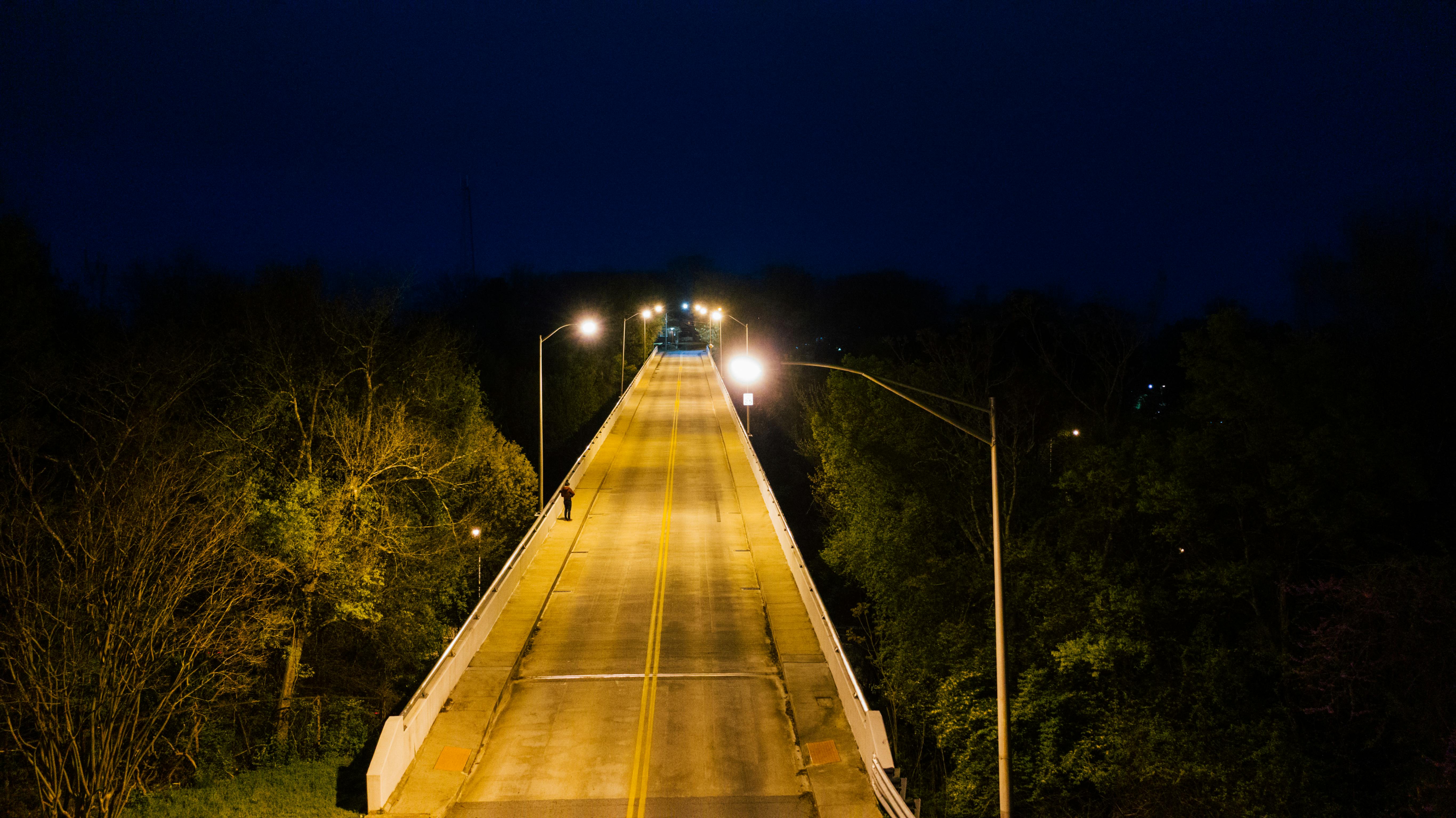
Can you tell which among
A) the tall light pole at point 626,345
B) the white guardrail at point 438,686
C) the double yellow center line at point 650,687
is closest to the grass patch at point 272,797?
the white guardrail at point 438,686

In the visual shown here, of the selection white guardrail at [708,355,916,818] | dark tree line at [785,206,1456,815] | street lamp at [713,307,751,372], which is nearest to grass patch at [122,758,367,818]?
white guardrail at [708,355,916,818]

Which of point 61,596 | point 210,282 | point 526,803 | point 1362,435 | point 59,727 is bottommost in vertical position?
point 526,803

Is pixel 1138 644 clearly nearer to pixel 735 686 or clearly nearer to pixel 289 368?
pixel 735 686

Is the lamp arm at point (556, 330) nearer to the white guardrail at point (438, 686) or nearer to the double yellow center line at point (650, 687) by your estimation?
the white guardrail at point (438, 686)

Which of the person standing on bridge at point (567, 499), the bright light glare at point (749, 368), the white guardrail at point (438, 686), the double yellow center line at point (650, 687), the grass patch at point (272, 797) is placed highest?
the bright light glare at point (749, 368)

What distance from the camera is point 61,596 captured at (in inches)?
588

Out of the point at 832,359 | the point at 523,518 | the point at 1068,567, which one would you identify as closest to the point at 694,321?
the point at 832,359

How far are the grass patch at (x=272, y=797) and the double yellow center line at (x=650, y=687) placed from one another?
14.0 ft

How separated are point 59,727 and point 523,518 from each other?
1967cm

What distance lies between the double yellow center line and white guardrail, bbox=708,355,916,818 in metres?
3.67

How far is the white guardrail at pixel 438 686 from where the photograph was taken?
1499cm

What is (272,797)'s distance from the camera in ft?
52.7

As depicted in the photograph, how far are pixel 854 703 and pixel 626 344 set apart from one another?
92.8 meters

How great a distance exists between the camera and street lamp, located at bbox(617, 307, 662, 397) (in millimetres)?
73438
